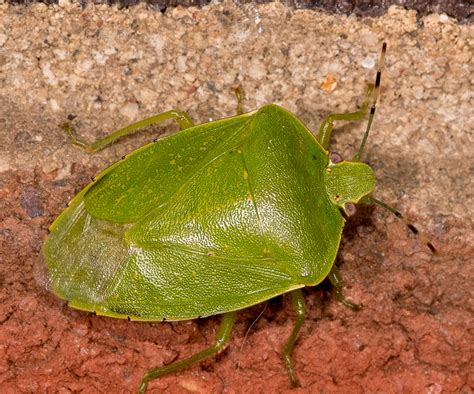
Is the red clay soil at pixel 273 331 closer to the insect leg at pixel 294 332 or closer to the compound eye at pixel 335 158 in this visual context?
the insect leg at pixel 294 332

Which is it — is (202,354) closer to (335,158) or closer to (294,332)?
(294,332)

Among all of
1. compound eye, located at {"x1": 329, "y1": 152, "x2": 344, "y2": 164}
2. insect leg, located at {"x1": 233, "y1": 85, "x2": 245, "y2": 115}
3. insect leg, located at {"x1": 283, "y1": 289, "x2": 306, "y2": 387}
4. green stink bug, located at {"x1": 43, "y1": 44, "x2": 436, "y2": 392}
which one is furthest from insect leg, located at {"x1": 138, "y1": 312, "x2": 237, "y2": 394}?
insect leg, located at {"x1": 233, "y1": 85, "x2": 245, "y2": 115}

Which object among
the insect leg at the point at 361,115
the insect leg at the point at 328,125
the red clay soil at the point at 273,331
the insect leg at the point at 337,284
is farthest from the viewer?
the insect leg at the point at 328,125

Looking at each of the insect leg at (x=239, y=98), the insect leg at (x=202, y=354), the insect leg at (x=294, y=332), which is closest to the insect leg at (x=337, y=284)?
the insect leg at (x=294, y=332)

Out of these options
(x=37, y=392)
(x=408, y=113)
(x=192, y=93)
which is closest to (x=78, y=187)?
(x=192, y=93)

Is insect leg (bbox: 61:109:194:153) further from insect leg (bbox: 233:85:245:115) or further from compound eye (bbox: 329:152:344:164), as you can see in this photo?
compound eye (bbox: 329:152:344:164)

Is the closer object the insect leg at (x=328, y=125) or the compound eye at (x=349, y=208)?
the compound eye at (x=349, y=208)

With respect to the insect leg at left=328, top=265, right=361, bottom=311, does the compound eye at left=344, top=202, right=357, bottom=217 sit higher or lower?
higher
